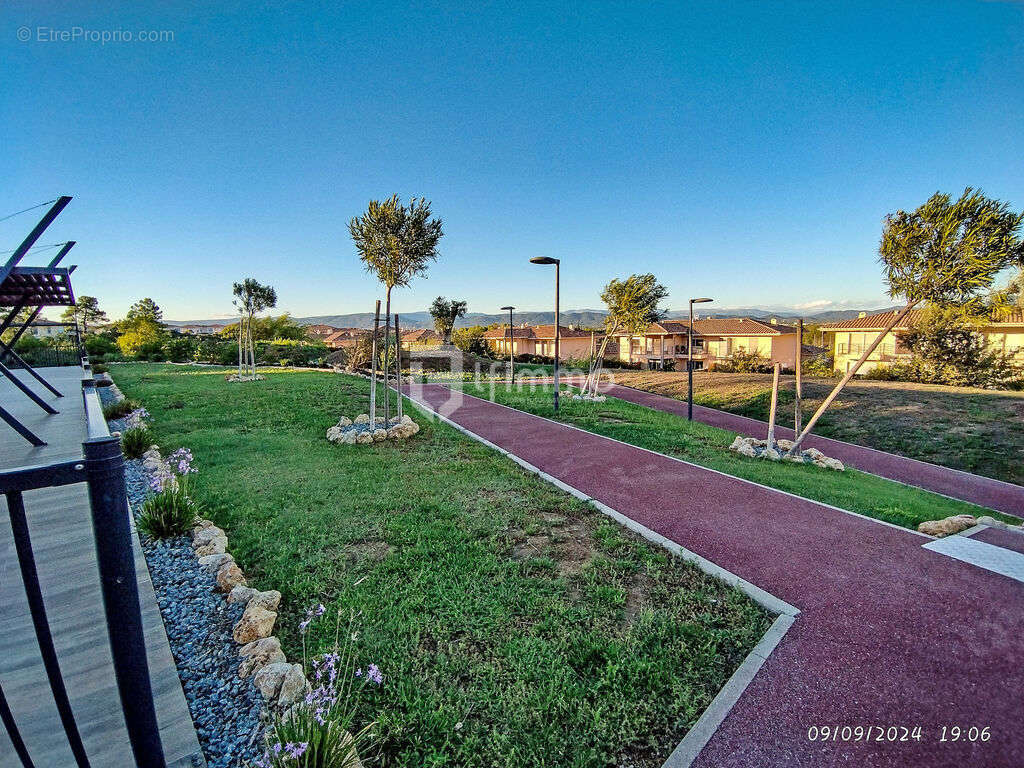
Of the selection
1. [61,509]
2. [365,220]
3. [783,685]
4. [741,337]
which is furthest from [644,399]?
[741,337]

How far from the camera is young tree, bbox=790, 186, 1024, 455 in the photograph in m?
6.61

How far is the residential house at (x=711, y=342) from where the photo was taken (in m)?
37.4

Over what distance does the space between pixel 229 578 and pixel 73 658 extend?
991 millimetres

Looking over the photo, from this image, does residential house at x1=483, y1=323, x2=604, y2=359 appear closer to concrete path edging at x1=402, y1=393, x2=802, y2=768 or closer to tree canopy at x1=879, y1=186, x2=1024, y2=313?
tree canopy at x1=879, y1=186, x2=1024, y2=313

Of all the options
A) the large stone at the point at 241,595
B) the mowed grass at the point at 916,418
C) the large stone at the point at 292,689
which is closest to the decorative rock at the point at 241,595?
the large stone at the point at 241,595

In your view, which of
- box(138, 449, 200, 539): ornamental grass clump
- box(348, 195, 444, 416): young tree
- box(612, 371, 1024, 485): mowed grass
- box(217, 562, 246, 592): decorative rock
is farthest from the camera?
box(612, 371, 1024, 485): mowed grass

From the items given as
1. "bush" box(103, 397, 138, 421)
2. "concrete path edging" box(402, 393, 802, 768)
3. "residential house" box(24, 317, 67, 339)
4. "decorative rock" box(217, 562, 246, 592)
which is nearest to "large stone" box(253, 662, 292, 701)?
"decorative rock" box(217, 562, 246, 592)

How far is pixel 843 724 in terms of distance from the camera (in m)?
2.39

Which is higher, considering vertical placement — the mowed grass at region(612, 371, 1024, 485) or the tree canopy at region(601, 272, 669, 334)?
the tree canopy at region(601, 272, 669, 334)

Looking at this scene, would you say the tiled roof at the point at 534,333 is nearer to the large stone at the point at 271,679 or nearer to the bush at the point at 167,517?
the bush at the point at 167,517

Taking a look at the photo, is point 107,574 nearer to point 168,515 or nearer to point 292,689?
point 292,689

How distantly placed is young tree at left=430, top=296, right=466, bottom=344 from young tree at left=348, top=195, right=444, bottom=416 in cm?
4262

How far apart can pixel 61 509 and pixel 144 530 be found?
0.67 meters

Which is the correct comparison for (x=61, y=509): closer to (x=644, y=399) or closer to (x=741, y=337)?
(x=644, y=399)
